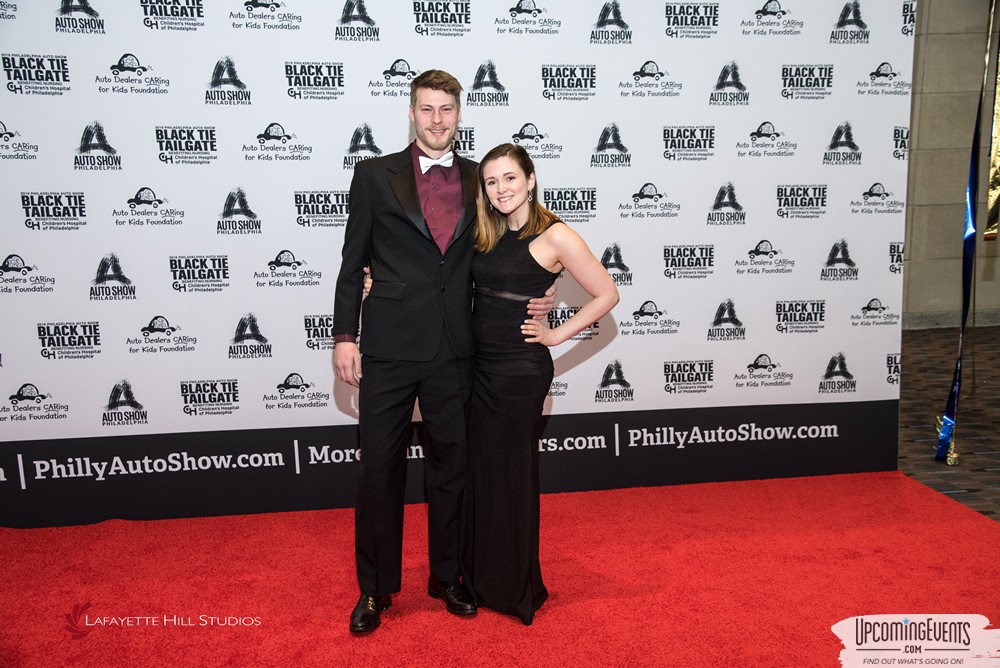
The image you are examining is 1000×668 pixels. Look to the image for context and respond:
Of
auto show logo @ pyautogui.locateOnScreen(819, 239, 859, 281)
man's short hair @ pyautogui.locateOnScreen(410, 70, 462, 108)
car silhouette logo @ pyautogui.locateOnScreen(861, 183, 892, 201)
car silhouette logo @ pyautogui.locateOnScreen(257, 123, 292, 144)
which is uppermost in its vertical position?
man's short hair @ pyautogui.locateOnScreen(410, 70, 462, 108)

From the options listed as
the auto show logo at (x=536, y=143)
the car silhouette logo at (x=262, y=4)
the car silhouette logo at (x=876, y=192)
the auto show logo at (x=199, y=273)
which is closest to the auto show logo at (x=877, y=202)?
the car silhouette logo at (x=876, y=192)

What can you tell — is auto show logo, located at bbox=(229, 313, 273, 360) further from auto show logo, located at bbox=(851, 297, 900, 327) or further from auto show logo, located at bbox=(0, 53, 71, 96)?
auto show logo, located at bbox=(851, 297, 900, 327)

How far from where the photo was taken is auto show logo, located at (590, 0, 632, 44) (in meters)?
3.92

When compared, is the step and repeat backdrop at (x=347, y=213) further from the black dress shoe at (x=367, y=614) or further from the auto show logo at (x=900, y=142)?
the black dress shoe at (x=367, y=614)

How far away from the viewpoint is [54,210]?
12.2 feet

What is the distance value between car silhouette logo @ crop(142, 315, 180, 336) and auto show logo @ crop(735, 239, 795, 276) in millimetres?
3058

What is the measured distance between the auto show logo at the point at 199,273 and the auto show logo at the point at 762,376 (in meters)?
2.86

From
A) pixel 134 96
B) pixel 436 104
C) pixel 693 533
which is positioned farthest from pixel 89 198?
pixel 693 533

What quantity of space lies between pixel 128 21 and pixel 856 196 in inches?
154

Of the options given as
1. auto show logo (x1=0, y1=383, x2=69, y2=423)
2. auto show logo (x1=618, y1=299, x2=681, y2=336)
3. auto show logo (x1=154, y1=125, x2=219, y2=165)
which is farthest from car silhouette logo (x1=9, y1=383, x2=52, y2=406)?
auto show logo (x1=618, y1=299, x2=681, y2=336)

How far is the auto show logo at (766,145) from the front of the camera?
162 inches

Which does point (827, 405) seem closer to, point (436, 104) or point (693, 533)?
point (693, 533)

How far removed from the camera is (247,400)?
13.1 feet

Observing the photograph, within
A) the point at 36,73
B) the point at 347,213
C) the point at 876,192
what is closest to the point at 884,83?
the point at 876,192
